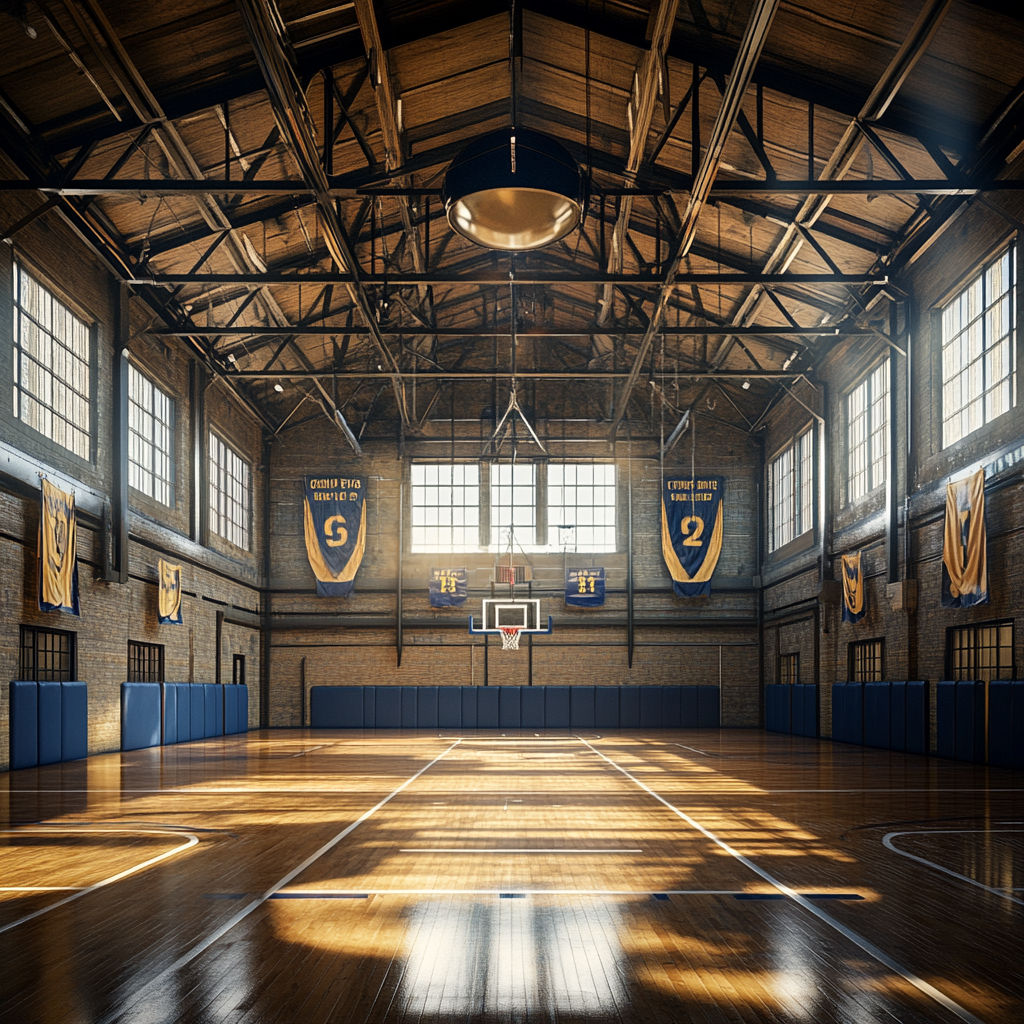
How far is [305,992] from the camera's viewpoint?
512 centimetres

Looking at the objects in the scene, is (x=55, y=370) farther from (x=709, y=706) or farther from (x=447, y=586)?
(x=709, y=706)

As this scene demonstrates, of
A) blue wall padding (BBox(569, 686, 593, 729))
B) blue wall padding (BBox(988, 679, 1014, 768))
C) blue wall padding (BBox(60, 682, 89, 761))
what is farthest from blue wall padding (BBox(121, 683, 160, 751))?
blue wall padding (BBox(988, 679, 1014, 768))

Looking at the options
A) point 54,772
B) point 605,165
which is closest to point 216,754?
point 54,772

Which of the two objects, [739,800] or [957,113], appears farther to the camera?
[957,113]

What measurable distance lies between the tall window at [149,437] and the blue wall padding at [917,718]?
56.7ft

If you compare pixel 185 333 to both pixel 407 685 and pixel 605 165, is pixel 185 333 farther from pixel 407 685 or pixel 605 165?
pixel 407 685

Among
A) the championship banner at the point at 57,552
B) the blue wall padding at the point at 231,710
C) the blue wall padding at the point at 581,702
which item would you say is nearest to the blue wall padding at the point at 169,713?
the blue wall padding at the point at 231,710

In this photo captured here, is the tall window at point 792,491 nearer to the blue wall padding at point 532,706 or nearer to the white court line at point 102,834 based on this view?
the blue wall padding at point 532,706

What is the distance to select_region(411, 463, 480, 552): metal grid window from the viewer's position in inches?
1369

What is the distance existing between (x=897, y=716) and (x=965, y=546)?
5015mm

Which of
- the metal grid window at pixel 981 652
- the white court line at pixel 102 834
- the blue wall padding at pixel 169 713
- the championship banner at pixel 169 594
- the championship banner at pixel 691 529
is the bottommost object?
the blue wall padding at pixel 169 713

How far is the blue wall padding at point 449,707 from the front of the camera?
33.7 m

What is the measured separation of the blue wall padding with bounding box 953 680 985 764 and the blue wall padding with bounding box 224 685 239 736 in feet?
63.5

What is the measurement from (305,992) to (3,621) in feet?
45.0
